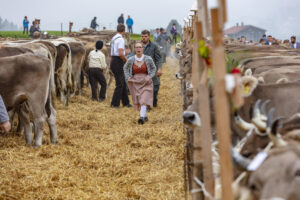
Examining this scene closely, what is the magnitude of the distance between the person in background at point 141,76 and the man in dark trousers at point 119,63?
1.64 metres

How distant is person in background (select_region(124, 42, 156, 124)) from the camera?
29.6ft

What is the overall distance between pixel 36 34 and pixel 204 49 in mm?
12389

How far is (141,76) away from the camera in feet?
29.9

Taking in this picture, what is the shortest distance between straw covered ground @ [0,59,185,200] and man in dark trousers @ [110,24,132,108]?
146 centimetres

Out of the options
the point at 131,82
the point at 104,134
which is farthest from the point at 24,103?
the point at 131,82

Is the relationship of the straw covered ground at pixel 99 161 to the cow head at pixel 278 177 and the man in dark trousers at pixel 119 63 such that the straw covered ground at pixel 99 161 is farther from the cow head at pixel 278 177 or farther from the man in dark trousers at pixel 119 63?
the cow head at pixel 278 177

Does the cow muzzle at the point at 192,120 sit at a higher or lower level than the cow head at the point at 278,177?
higher

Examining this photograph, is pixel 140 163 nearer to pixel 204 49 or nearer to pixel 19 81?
pixel 19 81

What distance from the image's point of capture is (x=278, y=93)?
461 cm

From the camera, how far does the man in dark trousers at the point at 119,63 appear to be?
10.8m

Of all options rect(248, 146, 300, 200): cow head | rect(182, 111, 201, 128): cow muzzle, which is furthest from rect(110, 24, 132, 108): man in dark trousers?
rect(248, 146, 300, 200): cow head

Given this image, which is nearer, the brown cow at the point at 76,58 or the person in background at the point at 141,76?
the person in background at the point at 141,76

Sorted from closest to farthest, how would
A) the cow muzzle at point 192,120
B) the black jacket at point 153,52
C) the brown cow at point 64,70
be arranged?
the cow muzzle at point 192,120, the black jacket at point 153,52, the brown cow at point 64,70

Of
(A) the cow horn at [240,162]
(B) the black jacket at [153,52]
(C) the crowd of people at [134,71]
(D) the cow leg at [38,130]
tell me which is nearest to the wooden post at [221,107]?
(A) the cow horn at [240,162]
